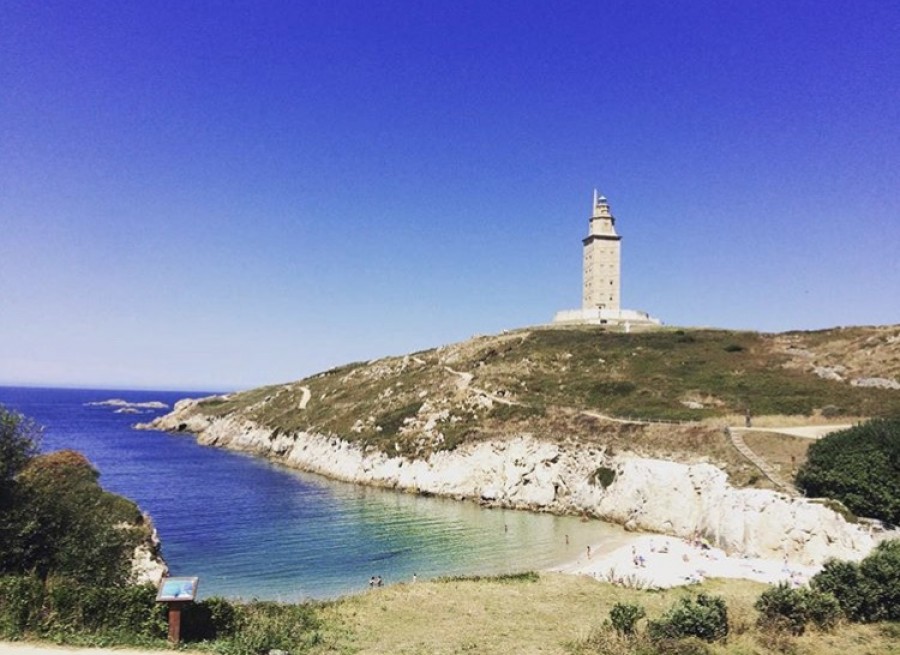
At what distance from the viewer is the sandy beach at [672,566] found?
32656mm

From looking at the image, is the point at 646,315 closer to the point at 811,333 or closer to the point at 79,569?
the point at 811,333

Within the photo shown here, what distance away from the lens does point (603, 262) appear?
116 m

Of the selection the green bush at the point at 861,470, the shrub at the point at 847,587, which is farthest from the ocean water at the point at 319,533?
the shrub at the point at 847,587

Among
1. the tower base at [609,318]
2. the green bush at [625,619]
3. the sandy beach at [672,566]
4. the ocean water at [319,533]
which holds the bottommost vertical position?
the ocean water at [319,533]

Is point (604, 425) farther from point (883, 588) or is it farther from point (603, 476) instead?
point (883, 588)

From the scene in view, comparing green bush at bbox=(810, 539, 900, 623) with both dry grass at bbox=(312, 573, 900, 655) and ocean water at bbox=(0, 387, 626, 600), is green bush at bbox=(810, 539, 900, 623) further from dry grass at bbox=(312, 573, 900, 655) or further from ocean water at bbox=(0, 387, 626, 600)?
ocean water at bbox=(0, 387, 626, 600)

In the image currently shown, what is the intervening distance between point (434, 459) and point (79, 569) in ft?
157

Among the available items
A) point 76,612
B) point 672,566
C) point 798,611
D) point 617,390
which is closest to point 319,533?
point 672,566

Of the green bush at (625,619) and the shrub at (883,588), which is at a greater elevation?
the shrub at (883,588)

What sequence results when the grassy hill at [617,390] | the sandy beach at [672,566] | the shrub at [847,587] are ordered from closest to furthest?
the shrub at [847,587], the sandy beach at [672,566], the grassy hill at [617,390]

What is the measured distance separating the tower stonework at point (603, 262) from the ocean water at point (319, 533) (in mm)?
68550

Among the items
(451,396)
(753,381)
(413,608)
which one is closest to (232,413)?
(451,396)

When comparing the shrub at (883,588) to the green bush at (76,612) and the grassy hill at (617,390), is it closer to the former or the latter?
the green bush at (76,612)

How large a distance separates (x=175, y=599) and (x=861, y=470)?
4225 cm
